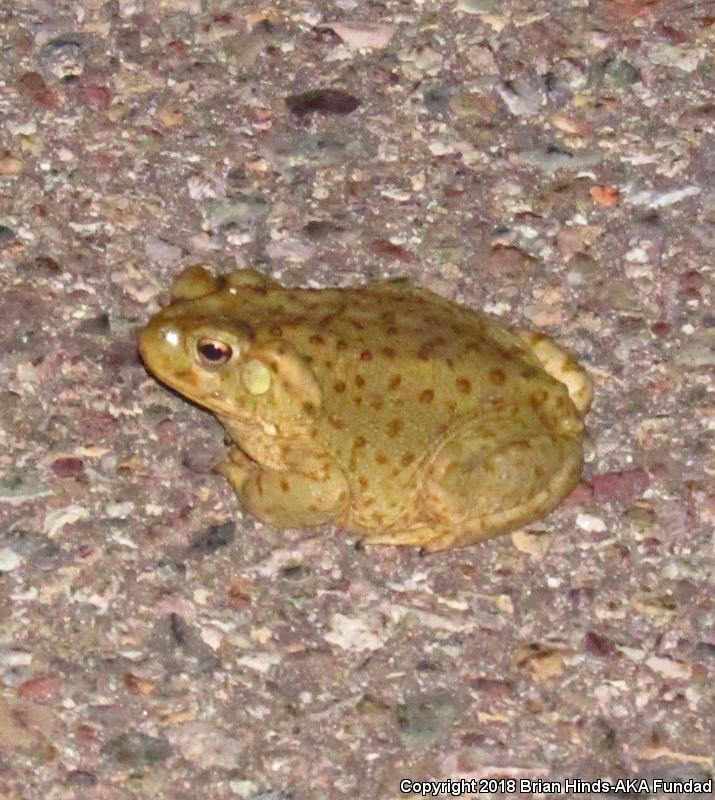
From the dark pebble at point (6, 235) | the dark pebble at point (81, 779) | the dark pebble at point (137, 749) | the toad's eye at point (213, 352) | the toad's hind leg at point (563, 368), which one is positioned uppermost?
the toad's eye at point (213, 352)

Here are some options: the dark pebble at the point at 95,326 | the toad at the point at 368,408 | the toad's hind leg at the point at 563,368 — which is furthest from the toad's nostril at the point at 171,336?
the toad's hind leg at the point at 563,368

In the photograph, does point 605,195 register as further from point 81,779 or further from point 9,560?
point 81,779

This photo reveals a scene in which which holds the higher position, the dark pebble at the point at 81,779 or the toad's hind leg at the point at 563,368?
the toad's hind leg at the point at 563,368

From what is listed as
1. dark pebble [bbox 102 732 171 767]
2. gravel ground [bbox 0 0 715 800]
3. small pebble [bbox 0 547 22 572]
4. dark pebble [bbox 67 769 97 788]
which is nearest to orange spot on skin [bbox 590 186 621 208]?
gravel ground [bbox 0 0 715 800]

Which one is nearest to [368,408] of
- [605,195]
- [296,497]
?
[296,497]

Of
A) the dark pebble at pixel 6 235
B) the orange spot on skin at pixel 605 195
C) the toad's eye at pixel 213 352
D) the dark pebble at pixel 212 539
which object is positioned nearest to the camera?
the toad's eye at pixel 213 352

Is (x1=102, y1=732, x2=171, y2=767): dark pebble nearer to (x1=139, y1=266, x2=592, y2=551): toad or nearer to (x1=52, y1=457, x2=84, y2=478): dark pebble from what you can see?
(x1=139, y1=266, x2=592, y2=551): toad

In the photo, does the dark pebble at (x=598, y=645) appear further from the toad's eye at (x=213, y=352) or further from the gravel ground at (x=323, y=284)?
the toad's eye at (x=213, y=352)

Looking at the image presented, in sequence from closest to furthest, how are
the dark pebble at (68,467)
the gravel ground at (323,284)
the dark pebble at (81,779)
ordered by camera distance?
the dark pebble at (81,779) < the gravel ground at (323,284) < the dark pebble at (68,467)
